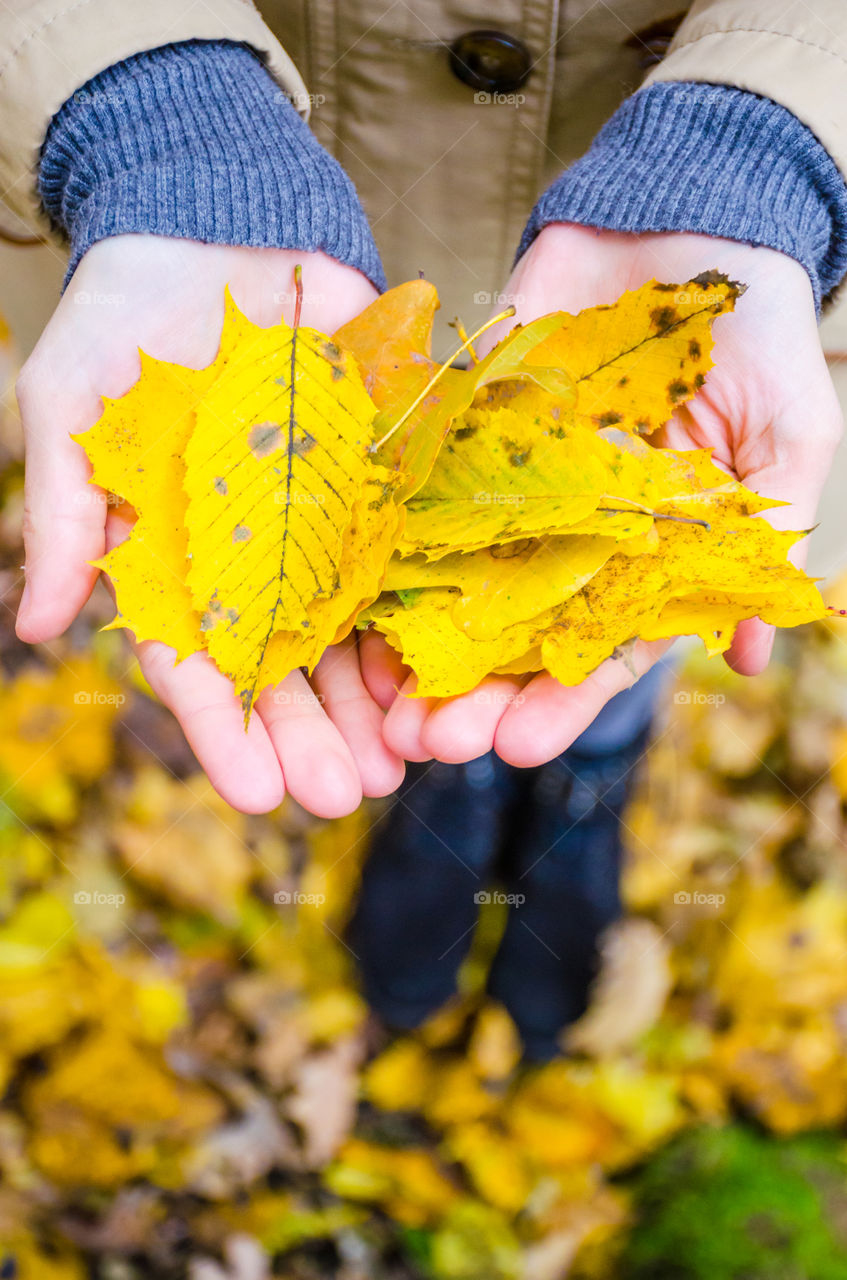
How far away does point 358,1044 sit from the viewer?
1.92m

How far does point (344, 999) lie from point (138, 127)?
1761 mm

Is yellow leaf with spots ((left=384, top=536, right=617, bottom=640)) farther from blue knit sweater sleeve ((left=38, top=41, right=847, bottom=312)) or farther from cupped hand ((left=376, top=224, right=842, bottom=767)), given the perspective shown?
blue knit sweater sleeve ((left=38, top=41, right=847, bottom=312))

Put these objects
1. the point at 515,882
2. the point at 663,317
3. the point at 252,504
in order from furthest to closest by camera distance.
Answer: the point at 515,882 → the point at 663,317 → the point at 252,504

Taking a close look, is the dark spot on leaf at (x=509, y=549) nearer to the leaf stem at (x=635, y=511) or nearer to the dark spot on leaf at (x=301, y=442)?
the leaf stem at (x=635, y=511)

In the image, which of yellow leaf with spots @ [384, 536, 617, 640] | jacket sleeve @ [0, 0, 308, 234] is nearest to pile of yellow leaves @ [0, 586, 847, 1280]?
yellow leaf with spots @ [384, 536, 617, 640]

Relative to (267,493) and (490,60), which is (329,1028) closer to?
(267,493)

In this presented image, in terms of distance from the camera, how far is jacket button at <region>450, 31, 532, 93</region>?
1.20 m

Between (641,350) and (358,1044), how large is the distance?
1608mm

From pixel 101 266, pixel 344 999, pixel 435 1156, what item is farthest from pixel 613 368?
pixel 435 1156

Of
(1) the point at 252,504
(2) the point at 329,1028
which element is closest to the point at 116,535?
(1) the point at 252,504

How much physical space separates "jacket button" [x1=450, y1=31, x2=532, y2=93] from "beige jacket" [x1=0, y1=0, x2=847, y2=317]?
0.6 inches

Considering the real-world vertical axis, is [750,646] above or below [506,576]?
below

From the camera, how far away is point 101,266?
44.5 inches

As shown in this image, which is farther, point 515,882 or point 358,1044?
point 515,882
